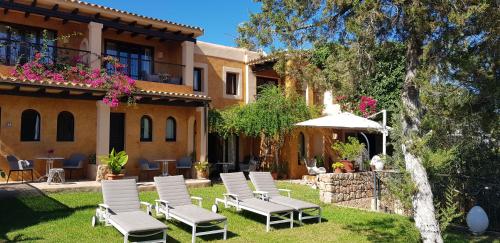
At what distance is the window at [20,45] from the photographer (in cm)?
1520

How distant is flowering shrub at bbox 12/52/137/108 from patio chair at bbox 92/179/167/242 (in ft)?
20.8

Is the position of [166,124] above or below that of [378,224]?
above

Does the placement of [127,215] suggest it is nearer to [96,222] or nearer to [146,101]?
[96,222]

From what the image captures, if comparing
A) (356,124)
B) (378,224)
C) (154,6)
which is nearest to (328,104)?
(356,124)

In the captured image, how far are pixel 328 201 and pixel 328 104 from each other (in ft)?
41.3

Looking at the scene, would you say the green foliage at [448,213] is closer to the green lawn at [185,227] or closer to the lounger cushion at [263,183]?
the green lawn at [185,227]

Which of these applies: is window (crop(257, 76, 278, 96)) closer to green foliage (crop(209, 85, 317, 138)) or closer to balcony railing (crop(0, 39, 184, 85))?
green foliage (crop(209, 85, 317, 138))

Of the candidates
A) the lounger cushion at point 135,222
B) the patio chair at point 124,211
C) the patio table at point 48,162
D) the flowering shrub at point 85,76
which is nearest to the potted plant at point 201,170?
the flowering shrub at point 85,76

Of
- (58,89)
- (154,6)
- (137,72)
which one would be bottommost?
(58,89)

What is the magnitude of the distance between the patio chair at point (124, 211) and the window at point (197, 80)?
11.9 meters

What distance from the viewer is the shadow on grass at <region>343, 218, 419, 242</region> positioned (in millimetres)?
9002

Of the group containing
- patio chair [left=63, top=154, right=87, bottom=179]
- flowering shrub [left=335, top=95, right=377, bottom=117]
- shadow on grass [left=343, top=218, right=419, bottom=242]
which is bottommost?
shadow on grass [left=343, top=218, right=419, bottom=242]

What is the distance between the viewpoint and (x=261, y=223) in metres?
10.1

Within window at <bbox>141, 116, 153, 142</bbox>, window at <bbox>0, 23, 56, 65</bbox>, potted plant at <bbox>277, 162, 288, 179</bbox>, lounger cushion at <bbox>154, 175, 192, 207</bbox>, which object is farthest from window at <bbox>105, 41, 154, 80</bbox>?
lounger cushion at <bbox>154, 175, 192, 207</bbox>
